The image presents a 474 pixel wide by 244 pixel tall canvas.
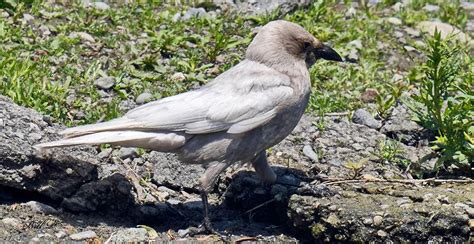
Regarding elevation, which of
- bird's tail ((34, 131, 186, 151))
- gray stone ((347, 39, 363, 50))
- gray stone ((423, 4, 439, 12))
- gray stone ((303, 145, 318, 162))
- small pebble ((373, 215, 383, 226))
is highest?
bird's tail ((34, 131, 186, 151))

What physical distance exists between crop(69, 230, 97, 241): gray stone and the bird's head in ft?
4.95

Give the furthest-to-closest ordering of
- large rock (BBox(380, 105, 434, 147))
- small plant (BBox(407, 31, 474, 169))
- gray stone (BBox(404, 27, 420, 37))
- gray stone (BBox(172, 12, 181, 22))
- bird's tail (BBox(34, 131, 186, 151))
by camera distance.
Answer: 1. gray stone (BBox(404, 27, 420, 37))
2. gray stone (BBox(172, 12, 181, 22))
3. large rock (BBox(380, 105, 434, 147))
4. small plant (BBox(407, 31, 474, 169))
5. bird's tail (BBox(34, 131, 186, 151))

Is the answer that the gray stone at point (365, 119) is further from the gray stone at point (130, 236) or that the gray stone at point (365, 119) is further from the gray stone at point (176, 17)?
the gray stone at point (130, 236)

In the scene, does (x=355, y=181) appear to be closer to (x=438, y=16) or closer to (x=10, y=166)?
(x=10, y=166)

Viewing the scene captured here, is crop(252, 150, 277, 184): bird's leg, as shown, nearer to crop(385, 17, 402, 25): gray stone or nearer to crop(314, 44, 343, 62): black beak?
crop(314, 44, 343, 62): black beak

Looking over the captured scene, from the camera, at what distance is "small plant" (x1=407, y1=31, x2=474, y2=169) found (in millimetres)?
6426

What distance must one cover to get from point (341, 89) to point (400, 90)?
1.55 feet

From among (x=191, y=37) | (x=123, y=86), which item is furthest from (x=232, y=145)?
(x=191, y=37)

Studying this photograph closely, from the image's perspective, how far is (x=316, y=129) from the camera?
7.40 metres

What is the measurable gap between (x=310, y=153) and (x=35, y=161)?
1.98 m

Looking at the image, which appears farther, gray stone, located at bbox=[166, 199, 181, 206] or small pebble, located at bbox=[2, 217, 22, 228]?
gray stone, located at bbox=[166, 199, 181, 206]

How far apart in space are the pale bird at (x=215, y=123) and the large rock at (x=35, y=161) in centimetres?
16

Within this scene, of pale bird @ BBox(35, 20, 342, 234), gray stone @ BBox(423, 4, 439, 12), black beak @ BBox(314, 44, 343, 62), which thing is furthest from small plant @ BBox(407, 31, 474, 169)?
gray stone @ BBox(423, 4, 439, 12)

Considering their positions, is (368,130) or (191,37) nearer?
(368,130)
